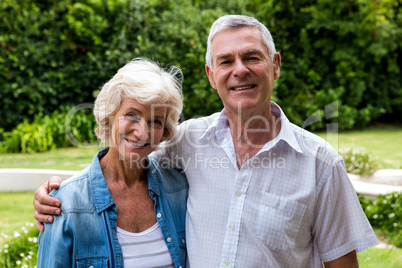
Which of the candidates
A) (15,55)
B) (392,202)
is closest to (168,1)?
(15,55)

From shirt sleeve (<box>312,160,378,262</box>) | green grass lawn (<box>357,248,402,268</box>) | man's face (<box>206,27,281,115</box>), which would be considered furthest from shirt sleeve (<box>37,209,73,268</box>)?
green grass lawn (<box>357,248,402,268</box>)

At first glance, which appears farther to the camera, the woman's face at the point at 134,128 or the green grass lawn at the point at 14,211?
the green grass lawn at the point at 14,211

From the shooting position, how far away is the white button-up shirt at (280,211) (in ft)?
6.55

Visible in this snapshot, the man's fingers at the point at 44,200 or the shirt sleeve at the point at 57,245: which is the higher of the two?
the man's fingers at the point at 44,200

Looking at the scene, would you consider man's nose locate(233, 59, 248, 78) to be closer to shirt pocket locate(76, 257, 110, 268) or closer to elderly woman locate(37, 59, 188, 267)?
elderly woman locate(37, 59, 188, 267)

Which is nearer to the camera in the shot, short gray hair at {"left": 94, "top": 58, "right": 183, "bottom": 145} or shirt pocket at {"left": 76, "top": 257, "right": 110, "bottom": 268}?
shirt pocket at {"left": 76, "top": 257, "right": 110, "bottom": 268}

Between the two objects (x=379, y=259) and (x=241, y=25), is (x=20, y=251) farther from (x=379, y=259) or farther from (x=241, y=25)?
(x=379, y=259)

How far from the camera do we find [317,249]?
2.12 metres

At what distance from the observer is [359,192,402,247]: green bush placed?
457 cm

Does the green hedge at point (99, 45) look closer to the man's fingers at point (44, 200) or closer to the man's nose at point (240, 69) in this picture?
the man's nose at point (240, 69)

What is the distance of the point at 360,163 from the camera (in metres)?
6.30

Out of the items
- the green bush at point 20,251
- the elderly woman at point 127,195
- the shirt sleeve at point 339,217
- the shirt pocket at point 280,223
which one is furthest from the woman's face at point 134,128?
the green bush at point 20,251

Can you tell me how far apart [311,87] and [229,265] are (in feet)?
31.4

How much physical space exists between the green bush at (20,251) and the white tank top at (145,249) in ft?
6.16
